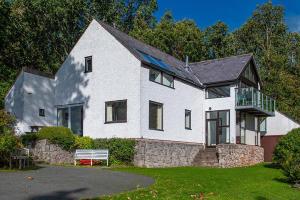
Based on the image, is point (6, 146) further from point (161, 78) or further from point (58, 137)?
point (161, 78)

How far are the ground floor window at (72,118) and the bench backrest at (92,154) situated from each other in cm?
463

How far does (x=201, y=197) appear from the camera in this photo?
1323cm

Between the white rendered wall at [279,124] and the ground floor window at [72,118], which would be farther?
the white rendered wall at [279,124]

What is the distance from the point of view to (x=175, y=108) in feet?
97.3

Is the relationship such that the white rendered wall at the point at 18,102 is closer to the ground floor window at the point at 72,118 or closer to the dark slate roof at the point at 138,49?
the ground floor window at the point at 72,118

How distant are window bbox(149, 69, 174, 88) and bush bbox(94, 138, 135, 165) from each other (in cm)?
449

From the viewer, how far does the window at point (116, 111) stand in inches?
1060

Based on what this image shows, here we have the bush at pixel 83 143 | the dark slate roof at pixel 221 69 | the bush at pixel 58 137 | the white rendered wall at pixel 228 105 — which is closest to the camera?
the bush at pixel 58 137

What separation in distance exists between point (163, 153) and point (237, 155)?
5.91 metres

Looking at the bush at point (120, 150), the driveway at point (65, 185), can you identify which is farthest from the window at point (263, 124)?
the driveway at point (65, 185)

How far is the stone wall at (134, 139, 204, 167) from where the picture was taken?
25391 millimetres

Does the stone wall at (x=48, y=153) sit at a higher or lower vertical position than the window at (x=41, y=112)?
lower

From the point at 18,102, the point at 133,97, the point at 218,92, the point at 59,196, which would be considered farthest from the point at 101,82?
the point at 59,196

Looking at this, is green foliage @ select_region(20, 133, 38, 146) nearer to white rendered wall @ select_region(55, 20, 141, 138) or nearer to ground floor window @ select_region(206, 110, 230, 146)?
white rendered wall @ select_region(55, 20, 141, 138)
